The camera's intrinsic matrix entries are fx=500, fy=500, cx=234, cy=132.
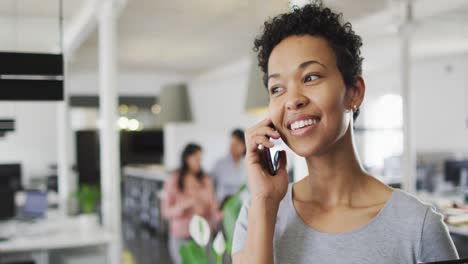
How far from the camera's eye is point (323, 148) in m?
0.99

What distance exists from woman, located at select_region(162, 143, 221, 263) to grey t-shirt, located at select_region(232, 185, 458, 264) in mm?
2881

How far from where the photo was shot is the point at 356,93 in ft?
3.37

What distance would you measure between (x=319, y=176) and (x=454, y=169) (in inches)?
234

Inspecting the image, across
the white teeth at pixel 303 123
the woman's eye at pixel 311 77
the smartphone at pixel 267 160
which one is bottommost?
the smartphone at pixel 267 160

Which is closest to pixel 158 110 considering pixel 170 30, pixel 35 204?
pixel 35 204

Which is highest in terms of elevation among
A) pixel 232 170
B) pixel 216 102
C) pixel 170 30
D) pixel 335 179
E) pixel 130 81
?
pixel 170 30

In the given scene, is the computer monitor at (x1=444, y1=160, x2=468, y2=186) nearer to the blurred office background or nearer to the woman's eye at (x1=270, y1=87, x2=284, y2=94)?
the blurred office background

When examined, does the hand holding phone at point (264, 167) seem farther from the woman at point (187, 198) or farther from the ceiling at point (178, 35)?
the woman at point (187, 198)

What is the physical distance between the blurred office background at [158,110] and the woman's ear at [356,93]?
0.08 meters

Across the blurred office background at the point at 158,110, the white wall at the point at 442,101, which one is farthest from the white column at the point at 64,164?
the white wall at the point at 442,101

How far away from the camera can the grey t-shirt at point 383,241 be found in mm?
951

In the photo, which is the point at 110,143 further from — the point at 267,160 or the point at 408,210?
the point at 408,210

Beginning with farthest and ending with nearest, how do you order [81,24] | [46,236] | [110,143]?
1. [81,24]
2. [110,143]
3. [46,236]

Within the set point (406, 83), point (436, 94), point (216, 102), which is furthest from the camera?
point (216, 102)
